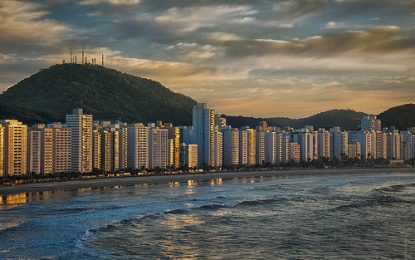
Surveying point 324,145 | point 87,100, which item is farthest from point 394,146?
point 87,100

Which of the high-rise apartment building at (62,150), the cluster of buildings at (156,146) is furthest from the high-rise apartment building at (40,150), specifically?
the high-rise apartment building at (62,150)

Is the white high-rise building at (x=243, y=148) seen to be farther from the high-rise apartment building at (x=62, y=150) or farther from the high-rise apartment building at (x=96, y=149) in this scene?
the high-rise apartment building at (x=62, y=150)

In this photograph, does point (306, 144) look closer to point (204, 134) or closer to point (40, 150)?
point (204, 134)

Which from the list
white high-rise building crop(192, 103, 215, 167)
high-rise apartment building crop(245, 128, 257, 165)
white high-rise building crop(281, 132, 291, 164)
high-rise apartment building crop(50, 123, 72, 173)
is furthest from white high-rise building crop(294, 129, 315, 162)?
high-rise apartment building crop(50, 123, 72, 173)

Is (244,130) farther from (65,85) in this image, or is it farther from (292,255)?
(292,255)

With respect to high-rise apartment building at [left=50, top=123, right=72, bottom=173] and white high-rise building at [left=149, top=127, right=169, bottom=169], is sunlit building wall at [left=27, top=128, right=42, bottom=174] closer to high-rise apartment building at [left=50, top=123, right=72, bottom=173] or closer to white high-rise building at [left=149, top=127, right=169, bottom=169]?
high-rise apartment building at [left=50, top=123, right=72, bottom=173]

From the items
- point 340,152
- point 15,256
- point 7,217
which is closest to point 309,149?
point 340,152
